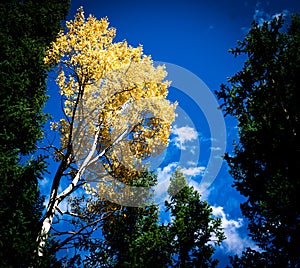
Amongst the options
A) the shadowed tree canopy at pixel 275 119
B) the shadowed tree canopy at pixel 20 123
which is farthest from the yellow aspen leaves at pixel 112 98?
the shadowed tree canopy at pixel 275 119

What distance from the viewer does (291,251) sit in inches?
344

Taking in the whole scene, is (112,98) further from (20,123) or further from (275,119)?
(275,119)

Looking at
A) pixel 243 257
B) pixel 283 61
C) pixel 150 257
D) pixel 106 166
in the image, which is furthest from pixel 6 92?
pixel 243 257

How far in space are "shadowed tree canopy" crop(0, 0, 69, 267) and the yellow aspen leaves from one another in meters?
0.97

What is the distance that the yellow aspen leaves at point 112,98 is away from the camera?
8.58 m

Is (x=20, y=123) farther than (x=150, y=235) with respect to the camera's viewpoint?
No

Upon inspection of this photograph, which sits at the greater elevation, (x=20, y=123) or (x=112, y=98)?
(x=112, y=98)

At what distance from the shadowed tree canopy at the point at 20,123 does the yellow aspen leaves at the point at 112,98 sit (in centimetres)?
97

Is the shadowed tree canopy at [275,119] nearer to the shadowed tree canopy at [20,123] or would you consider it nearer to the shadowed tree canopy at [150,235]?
the shadowed tree canopy at [150,235]

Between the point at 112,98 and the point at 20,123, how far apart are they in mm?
3889

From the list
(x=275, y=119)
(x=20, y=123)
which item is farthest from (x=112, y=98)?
(x=275, y=119)

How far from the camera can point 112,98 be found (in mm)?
9703

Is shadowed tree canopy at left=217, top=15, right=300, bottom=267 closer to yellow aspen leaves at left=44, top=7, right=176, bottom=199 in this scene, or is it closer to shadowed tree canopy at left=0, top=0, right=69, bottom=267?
yellow aspen leaves at left=44, top=7, right=176, bottom=199

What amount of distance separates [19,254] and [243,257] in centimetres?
888
